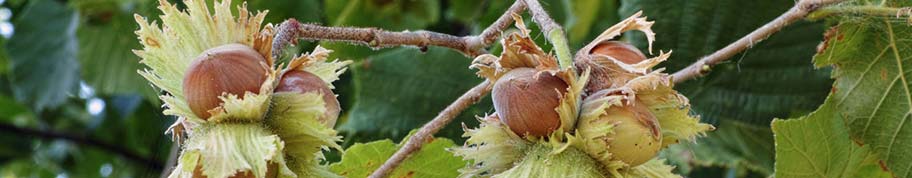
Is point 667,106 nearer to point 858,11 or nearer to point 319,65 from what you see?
point 319,65

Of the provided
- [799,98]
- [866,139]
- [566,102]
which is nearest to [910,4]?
[866,139]

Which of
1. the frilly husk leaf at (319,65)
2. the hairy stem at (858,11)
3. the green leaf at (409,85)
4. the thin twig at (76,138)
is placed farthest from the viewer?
the thin twig at (76,138)

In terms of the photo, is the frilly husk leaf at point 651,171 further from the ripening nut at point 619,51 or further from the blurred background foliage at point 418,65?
the blurred background foliage at point 418,65

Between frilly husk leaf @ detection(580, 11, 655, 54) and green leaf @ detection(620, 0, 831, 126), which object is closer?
frilly husk leaf @ detection(580, 11, 655, 54)

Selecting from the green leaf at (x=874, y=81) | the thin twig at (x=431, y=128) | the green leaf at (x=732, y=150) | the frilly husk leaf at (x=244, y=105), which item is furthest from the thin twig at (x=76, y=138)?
the frilly husk leaf at (x=244, y=105)

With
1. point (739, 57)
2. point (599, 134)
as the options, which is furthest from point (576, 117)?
point (739, 57)

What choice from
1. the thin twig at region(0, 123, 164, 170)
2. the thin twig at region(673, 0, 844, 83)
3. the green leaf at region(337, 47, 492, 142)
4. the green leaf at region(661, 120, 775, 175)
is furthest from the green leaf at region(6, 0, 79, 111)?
the thin twig at region(673, 0, 844, 83)

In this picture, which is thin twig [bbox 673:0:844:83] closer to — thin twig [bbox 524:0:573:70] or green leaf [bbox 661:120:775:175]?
thin twig [bbox 524:0:573:70]
